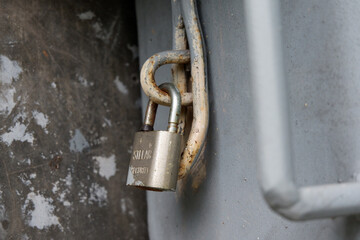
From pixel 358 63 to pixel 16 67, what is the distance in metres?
0.65

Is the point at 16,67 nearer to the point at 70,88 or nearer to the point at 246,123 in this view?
the point at 70,88

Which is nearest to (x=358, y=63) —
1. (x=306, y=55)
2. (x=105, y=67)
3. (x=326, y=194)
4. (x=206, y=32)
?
(x=306, y=55)

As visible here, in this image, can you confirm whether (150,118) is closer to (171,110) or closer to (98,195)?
(171,110)

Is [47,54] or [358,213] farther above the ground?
[47,54]

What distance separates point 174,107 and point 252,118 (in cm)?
14

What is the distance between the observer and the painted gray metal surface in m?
0.59

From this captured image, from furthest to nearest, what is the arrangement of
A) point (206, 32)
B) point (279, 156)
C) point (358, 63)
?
point (206, 32) → point (358, 63) → point (279, 156)

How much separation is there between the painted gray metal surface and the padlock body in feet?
0.32

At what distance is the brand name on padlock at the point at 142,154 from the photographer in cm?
79

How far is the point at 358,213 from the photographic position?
0.54 m

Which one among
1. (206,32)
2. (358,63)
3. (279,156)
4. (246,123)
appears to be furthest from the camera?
(206,32)

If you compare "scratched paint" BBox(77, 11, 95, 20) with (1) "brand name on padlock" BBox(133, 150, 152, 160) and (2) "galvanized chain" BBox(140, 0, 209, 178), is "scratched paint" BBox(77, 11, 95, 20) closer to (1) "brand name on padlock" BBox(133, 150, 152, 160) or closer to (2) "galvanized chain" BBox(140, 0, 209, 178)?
(2) "galvanized chain" BBox(140, 0, 209, 178)

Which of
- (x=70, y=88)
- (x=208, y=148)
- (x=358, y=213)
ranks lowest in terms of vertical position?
(x=358, y=213)

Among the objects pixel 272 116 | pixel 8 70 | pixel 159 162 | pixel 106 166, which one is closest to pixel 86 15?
pixel 8 70
